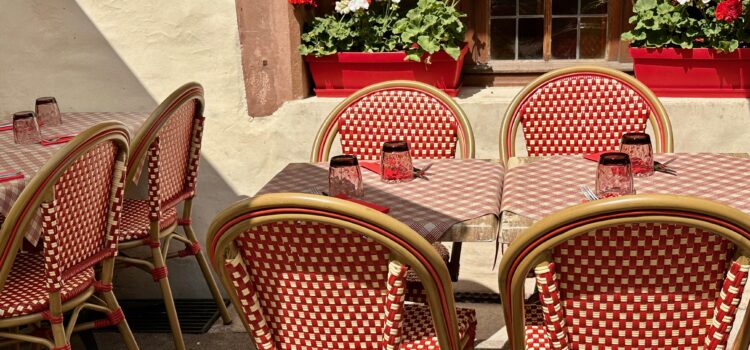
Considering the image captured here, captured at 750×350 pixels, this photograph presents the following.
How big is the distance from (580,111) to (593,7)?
1.12 meters

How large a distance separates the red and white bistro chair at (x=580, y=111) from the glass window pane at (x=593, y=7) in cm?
107

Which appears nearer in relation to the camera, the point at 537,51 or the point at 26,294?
the point at 26,294

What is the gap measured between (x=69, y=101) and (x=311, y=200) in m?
2.47

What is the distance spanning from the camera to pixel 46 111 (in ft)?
10.9

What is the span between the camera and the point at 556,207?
83.6 inches

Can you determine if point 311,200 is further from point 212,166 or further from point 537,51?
point 537,51

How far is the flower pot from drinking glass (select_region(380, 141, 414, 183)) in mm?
1323

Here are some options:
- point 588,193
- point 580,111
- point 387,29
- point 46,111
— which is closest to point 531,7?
point 387,29

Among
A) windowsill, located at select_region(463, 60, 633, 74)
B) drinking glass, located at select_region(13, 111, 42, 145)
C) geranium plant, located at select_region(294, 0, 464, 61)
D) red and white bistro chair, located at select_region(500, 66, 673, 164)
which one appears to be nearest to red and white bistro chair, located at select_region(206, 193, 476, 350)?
red and white bistro chair, located at select_region(500, 66, 673, 164)

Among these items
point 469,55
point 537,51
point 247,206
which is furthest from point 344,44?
point 247,206

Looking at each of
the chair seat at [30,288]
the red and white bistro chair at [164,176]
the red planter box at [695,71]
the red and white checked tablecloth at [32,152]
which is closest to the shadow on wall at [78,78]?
the red and white checked tablecloth at [32,152]

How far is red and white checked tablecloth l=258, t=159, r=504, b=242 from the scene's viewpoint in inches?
82.7

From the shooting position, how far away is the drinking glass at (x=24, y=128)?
2.98 m

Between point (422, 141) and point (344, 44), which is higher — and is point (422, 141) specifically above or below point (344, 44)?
below
